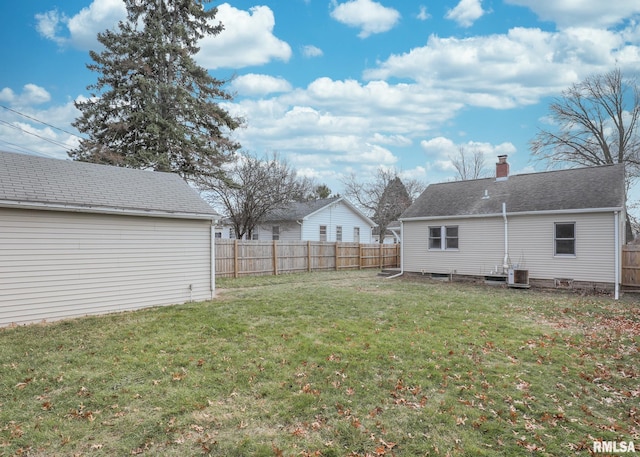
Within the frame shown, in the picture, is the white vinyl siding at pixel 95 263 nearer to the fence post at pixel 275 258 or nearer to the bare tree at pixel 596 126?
the fence post at pixel 275 258

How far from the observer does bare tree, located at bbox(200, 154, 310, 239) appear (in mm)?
24297

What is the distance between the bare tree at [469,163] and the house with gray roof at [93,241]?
109 feet

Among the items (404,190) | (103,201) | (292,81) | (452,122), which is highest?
(292,81)

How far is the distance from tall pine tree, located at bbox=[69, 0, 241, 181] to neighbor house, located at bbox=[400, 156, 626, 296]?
12.2m

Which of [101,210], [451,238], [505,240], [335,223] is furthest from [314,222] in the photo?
[101,210]

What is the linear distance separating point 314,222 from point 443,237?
439 inches

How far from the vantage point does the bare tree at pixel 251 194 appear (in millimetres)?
24297

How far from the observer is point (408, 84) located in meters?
19.7

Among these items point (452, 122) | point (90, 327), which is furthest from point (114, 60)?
point (452, 122)

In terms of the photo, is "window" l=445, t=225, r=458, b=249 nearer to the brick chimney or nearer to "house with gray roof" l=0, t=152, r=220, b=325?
the brick chimney

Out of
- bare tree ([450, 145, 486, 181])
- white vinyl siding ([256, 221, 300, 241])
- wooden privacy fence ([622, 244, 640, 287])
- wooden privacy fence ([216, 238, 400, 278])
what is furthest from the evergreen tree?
wooden privacy fence ([622, 244, 640, 287])

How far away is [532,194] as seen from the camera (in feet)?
49.0

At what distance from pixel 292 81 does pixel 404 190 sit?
2046 cm

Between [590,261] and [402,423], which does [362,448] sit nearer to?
[402,423]
